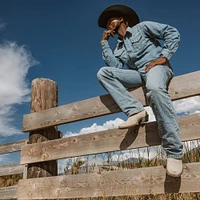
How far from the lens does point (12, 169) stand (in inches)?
239

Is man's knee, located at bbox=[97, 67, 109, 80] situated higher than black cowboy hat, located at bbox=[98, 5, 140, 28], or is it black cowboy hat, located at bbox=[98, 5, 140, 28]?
black cowboy hat, located at bbox=[98, 5, 140, 28]

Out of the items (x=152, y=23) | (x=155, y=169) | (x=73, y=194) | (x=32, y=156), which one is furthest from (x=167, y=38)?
(x=32, y=156)

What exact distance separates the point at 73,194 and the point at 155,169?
1125 mm

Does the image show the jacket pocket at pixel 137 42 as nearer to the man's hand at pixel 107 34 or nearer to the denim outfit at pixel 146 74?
the denim outfit at pixel 146 74

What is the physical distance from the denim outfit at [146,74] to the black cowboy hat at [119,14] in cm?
19

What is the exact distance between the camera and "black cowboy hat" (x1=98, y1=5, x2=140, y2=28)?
3490 millimetres

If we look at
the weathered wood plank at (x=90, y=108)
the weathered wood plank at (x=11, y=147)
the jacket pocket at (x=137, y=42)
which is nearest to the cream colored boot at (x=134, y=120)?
the weathered wood plank at (x=90, y=108)

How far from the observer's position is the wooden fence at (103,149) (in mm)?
3031

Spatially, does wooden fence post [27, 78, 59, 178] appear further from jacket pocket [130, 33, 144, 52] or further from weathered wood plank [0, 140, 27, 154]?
weathered wood plank [0, 140, 27, 154]

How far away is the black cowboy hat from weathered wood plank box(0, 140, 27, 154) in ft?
11.5

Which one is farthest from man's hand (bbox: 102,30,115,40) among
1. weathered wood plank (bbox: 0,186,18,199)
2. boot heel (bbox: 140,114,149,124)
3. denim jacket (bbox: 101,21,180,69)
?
weathered wood plank (bbox: 0,186,18,199)

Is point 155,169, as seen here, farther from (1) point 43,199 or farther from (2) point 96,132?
(1) point 43,199

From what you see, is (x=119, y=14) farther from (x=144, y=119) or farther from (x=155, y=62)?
(x=144, y=119)

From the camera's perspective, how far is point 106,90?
3430 millimetres
